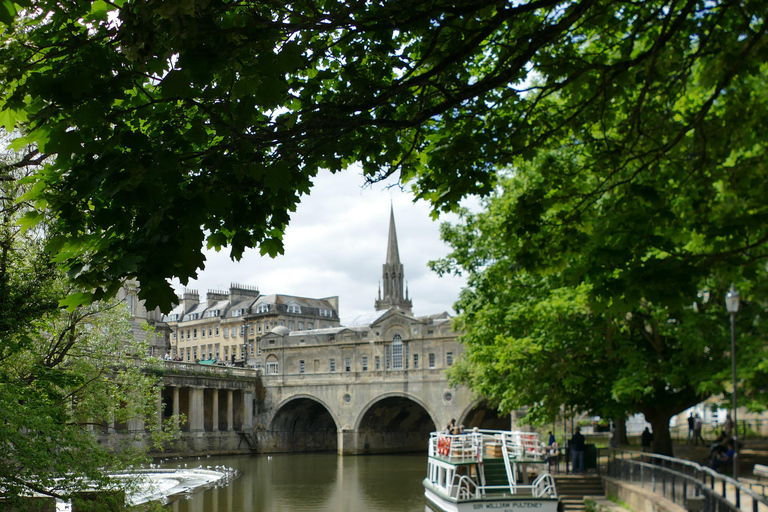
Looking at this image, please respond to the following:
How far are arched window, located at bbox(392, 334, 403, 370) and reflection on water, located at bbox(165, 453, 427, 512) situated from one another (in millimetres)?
6462

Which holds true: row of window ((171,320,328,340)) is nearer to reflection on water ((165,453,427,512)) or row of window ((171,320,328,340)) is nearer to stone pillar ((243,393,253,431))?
stone pillar ((243,393,253,431))

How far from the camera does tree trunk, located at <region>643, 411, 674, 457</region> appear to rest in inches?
831

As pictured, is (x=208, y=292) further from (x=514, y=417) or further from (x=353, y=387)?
(x=514, y=417)

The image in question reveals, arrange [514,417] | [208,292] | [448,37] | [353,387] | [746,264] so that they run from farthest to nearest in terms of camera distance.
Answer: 1. [208,292]
2. [353,387]
3. [514,417]
4. [746,264]
5. [448,37]

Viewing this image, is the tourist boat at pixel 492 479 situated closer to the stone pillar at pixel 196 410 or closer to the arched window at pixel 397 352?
the arched window at pixel 397 352

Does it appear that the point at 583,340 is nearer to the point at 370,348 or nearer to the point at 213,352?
the point at 370,348

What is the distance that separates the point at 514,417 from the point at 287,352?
69.9 ft

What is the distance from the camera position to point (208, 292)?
288 feet

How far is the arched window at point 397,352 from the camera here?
5300cm

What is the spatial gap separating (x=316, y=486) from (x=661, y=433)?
17.6 meters

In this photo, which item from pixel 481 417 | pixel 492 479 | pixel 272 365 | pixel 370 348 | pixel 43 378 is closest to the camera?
pixel 43 378

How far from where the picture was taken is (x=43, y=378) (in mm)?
13055

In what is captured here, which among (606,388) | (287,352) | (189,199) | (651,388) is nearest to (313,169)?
(189,199)

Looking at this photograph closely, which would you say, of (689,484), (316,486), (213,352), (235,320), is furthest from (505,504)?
(213,352)
